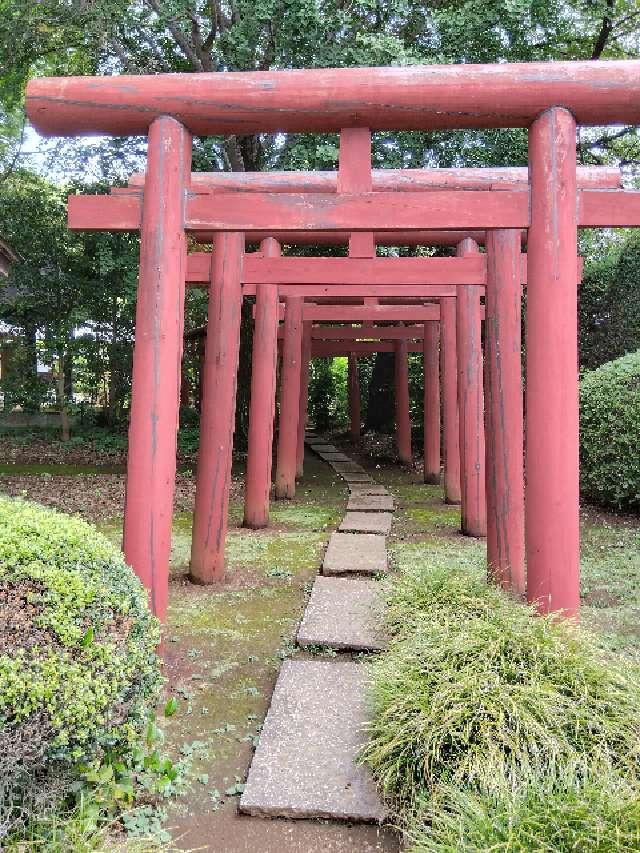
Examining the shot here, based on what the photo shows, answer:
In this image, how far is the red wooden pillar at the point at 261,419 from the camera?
7.61 m

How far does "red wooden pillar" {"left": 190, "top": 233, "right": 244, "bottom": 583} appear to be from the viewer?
5.58 metres

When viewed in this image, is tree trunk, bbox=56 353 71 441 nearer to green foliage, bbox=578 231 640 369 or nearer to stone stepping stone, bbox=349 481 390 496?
stone stepping stone, bbox=349 481 390 496

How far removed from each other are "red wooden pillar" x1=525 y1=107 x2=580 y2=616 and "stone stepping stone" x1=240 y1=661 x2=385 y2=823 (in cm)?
113

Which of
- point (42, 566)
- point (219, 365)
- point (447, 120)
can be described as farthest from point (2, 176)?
point (42, 566)

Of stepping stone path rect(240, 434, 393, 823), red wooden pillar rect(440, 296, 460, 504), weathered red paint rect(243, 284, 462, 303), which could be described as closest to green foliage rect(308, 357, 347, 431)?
red wooden pillar rect(440, 296, 460, 504)

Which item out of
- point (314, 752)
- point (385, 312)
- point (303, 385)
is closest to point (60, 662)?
point (314, 752)

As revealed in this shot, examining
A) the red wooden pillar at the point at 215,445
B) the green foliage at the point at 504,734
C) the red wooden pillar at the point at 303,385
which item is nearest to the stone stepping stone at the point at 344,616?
the green foliage at the point at 504,734

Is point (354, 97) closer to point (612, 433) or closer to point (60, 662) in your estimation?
point (60, 662)

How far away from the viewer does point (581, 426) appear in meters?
8.37

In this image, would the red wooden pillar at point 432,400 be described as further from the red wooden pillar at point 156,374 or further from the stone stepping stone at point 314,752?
the stone stepping stone at point 314,752

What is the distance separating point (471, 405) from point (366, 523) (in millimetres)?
1719

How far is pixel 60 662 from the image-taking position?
216cm

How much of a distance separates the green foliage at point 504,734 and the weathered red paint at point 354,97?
2.53 metres

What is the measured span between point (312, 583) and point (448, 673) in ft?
9.21
